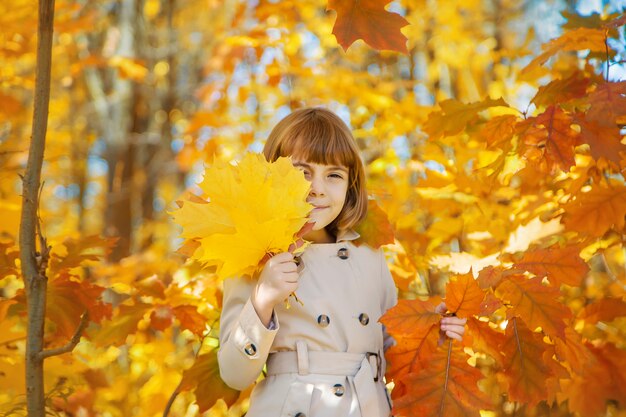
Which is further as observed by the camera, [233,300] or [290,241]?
[233,300]

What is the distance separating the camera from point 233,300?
5.03 ft

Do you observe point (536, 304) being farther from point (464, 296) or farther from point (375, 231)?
point (375, 231)

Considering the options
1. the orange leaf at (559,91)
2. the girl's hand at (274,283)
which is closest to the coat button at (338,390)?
the girl's hand at (274,283)

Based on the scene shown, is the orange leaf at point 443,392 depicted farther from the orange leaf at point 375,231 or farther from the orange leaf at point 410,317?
the orange leaf at point 375,231

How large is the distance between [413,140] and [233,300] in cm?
244

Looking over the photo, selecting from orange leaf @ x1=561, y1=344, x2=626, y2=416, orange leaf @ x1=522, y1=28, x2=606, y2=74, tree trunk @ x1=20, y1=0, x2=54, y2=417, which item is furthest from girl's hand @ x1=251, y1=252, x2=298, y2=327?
orange leaf @ x1=561, y1=344, x2=626, y2=416

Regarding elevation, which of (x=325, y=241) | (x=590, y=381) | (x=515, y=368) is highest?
(x=325, y=241)

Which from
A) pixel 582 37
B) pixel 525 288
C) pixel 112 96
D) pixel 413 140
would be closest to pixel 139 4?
pixel 112 96

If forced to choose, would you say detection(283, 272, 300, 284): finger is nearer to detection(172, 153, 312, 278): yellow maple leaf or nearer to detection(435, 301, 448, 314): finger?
detection(172, 153, 312, 278): yellow maple leaf

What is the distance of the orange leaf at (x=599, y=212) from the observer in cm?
158

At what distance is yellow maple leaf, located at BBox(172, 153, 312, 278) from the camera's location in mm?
1275

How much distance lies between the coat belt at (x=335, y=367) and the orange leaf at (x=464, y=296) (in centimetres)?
29

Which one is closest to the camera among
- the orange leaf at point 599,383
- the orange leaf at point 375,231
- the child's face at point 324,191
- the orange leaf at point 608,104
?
the orange leaf at point 608,104

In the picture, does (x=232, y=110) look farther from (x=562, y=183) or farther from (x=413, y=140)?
(x=562, y=183)
